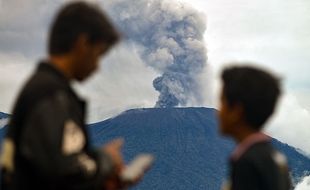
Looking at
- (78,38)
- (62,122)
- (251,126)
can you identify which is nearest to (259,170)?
(251,126)

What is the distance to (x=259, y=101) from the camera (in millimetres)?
3998

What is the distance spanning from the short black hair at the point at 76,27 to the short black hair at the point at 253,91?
30.9 inches

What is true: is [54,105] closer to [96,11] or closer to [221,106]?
[96,11]

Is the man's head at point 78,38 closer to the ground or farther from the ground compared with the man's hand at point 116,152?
farther from the ground

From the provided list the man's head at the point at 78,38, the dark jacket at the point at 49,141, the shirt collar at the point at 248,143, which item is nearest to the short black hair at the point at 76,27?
the man's head at the point at 78,38

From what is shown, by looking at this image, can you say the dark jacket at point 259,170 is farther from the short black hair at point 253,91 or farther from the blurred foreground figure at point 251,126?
the short black hair at point 253,91

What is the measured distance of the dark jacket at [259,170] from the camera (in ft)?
12.7

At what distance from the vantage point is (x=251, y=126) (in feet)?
13.6

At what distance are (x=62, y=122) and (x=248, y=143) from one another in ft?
3.86

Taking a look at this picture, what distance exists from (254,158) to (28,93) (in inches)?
53.7

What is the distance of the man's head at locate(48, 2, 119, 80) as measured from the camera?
149 inches

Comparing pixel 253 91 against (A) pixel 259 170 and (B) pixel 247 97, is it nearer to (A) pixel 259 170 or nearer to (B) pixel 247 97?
(B) pixel 247 97

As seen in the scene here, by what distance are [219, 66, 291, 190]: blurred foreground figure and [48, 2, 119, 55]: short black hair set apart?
2.67ft

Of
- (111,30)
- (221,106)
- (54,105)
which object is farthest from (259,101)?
(54,105)
